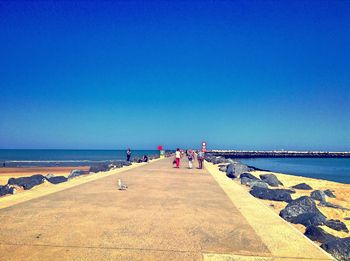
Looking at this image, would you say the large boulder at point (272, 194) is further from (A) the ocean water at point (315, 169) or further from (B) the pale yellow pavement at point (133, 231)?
(A) the ocean water at point (315, 169)

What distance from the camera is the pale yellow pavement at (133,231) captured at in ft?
15.3

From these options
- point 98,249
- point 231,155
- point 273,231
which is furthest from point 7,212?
point 231,155

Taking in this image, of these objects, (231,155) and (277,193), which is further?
(231,155)

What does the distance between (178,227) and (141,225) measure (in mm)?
725

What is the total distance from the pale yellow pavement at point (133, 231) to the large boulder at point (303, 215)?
4.53 ft

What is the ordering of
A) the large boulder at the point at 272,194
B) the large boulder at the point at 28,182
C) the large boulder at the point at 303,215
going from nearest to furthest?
1. the large boulder at the point at 303,215
2. the large boulder at the point at 272,194
3. the large boulder at the point at 28,182

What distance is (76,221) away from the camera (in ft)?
21.1

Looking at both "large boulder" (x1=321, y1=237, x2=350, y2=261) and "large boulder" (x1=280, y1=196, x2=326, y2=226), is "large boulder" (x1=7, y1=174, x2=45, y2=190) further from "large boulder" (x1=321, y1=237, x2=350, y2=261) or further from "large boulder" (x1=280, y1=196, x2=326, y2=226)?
"large boulder" (x1=321, y1=237, x2=350, y2=261)

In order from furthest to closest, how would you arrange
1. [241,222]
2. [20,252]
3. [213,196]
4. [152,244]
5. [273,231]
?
[213,196]
[241,222]
[273,231]
[152,244]
[20,252]

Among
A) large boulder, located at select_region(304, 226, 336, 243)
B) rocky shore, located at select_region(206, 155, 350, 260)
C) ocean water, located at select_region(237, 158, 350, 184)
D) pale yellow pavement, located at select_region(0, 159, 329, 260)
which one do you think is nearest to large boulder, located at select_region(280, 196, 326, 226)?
rocky shore, located at select_region(206, 155, 350, 260)

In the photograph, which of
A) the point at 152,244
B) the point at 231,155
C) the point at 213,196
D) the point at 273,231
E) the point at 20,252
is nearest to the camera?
the point at 20,252

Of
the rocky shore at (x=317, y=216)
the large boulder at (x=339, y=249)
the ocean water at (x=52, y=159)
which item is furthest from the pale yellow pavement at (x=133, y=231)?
the ocean water at (x=52, y=159)

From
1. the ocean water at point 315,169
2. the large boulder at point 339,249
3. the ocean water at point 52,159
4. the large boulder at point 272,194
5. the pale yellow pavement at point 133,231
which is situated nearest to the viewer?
the pale yellow pavement at point 133,231

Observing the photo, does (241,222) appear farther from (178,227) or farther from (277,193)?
(277,193)
